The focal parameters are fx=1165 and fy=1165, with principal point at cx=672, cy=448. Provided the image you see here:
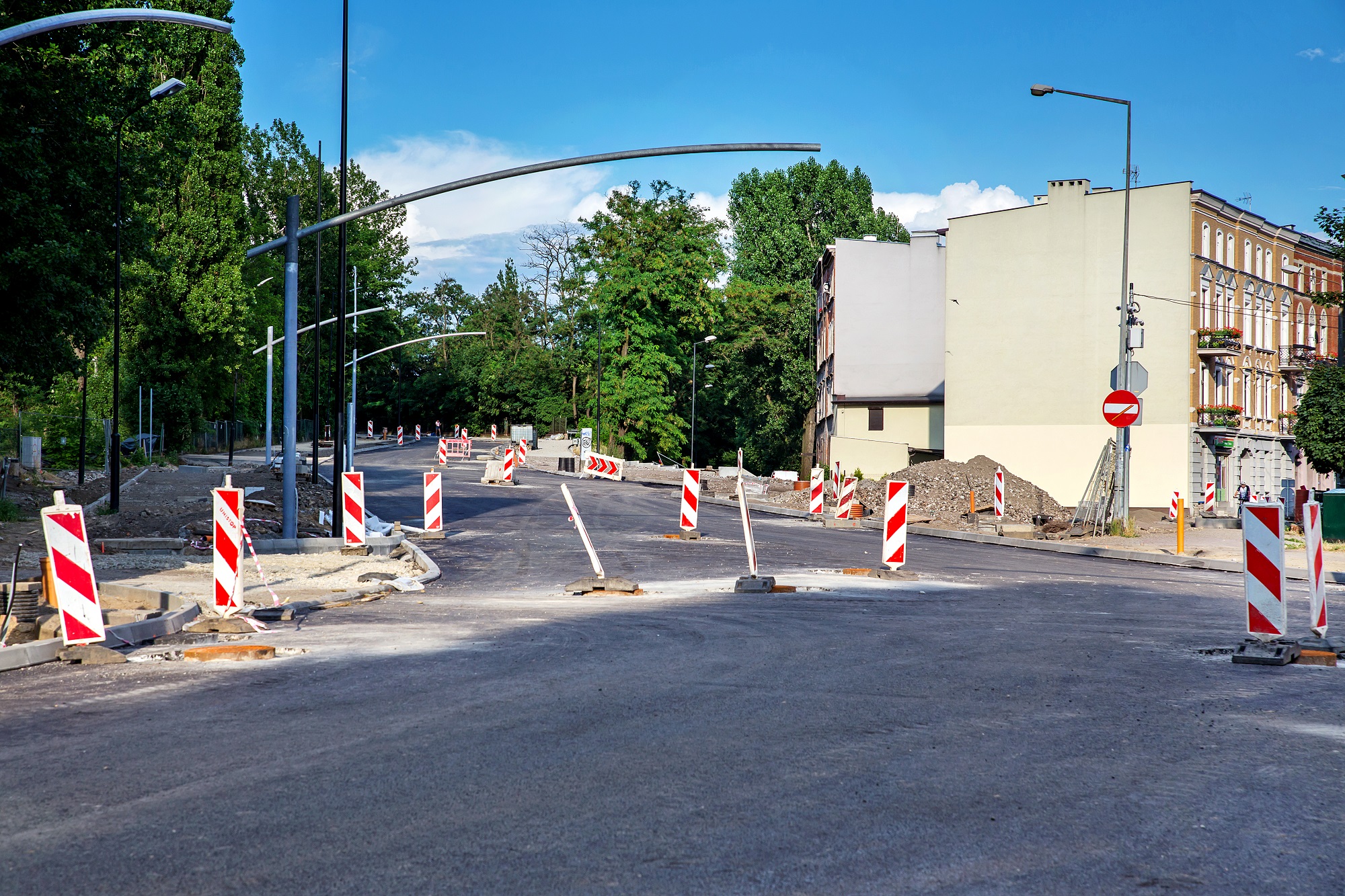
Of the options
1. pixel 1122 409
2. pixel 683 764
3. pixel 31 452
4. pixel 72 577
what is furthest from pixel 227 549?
pixel 31 452

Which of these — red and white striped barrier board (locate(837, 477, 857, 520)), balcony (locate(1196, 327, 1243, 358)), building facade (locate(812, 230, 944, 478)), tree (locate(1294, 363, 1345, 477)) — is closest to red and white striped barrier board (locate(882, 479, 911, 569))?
red and white striped barrier board (locate(837, 477, 857, 520))

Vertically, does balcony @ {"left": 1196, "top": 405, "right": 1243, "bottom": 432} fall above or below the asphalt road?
above

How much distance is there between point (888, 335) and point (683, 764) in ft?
186

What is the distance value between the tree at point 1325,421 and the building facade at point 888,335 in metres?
21.3

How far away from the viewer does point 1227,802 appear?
5.21 metres

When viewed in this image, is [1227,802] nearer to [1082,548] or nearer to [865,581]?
[865,581]

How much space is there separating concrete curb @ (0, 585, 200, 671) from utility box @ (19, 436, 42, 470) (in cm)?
2692

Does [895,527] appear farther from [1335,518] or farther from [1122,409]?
[1335,518]

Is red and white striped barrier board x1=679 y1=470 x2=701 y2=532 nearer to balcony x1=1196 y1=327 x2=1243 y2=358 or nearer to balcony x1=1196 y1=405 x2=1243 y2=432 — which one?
balcony x1=1196 y1=405 x2=1243 y2=432

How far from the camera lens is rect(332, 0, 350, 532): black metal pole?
22797 millimetres

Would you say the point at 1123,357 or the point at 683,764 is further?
the point at 1123,357

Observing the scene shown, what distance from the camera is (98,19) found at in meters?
12.2

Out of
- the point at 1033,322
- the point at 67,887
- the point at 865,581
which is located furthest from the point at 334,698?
the point at 1033,322

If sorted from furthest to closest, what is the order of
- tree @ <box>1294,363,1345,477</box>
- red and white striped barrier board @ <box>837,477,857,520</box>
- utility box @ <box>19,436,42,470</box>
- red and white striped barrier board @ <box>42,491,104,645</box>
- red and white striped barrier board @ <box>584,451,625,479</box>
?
red and white striped barrier board @ <box>584,451,625,479</box>, tree @ <box>1294,363,1345,477</box>, utility box @ <box>19,436,42,470</box>, red and white striped barrier board @ <box>837,477,857,520</box>, red and white striped barrier board @ <box>42,491,104,645</box>
